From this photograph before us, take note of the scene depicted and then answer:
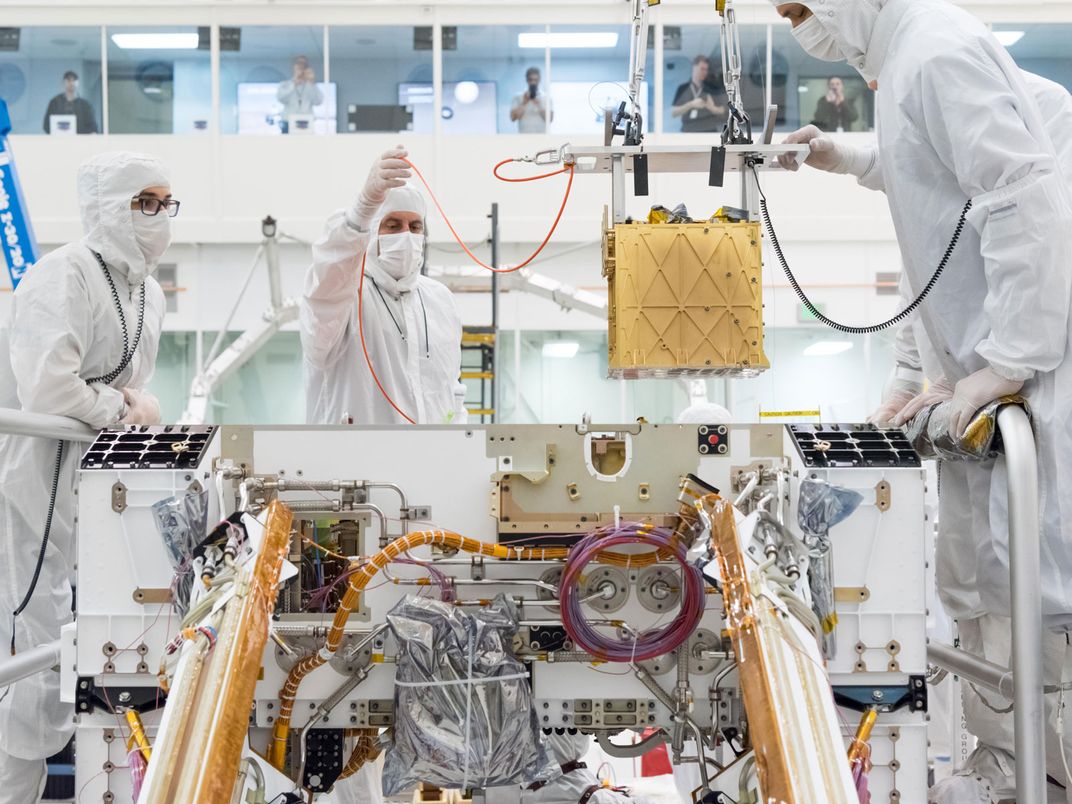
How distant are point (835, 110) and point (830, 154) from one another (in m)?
8.93

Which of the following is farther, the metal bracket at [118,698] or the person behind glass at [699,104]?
the person behind glass at [699,104]

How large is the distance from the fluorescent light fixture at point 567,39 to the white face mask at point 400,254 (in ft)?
26.7

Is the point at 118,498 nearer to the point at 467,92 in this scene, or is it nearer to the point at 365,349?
the point at 365,349

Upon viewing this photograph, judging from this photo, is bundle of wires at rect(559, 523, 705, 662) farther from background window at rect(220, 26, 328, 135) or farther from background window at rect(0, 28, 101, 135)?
background window at rect(0, 28, 101, 135)

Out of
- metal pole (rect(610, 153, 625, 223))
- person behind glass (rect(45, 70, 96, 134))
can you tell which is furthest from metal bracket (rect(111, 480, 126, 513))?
person behind glass (rect(45, 70, 96, 134))

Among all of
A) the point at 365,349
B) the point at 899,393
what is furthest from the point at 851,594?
the point at 365,349

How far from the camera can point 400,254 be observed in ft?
13.2

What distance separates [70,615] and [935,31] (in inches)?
112

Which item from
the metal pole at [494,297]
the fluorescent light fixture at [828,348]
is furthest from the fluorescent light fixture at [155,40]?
the fluorescent light fixture at [828,348]

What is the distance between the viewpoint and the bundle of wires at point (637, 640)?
7.66 ft

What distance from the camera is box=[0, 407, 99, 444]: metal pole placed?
2.49 meters

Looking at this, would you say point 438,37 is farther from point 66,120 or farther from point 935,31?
point 935,31

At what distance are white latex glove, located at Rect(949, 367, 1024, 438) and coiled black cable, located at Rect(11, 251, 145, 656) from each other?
2.34 meters

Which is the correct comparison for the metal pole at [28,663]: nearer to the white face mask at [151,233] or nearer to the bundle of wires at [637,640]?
the bundle of wires at [637,640]
